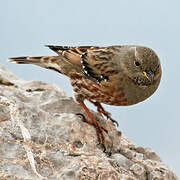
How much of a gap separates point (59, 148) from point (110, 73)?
Result: 5.18 ft

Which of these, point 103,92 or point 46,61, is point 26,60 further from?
point 103,92

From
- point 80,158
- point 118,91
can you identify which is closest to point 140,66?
point 118,91

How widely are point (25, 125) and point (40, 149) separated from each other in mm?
414

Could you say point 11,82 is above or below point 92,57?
below

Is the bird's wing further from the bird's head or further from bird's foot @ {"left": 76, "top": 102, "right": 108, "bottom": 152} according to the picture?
bird's foot @ {"left": 76, "top": 102, "right": 108, "bottom": 152}

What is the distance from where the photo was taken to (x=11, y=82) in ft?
21.1

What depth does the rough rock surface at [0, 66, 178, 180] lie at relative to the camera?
404cm

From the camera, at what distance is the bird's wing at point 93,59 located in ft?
18.3

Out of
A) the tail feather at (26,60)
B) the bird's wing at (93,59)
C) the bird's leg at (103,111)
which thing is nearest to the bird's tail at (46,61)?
the tail feather at (26,60)

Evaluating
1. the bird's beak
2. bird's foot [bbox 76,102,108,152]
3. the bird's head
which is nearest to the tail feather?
bird's foot [bbox 76,102,108,152]

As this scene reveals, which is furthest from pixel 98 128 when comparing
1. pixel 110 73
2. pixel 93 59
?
pixel 93 59

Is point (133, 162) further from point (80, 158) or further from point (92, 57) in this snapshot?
point (92, 57)

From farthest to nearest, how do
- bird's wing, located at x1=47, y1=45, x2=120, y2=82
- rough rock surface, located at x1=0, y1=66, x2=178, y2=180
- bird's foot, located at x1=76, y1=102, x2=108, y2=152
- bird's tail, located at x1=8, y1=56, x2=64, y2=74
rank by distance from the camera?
bird's tail, located at x1=8, y1=56, x2=64, y2=74 < bird's wing, located at x1=47, y1=45, x2=120, y2=82 < bird's foot, located at x1=76, y1=102, x2=108, y2=152 < rough rock surface, located at x1=0, y1=66, x2=178, y2=180

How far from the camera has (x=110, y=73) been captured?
5.52m
